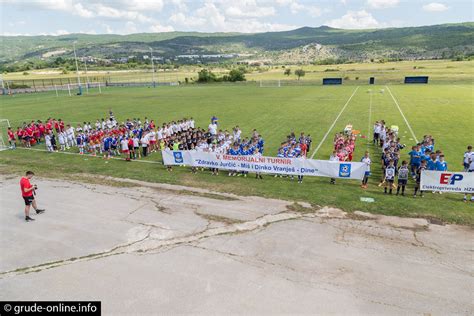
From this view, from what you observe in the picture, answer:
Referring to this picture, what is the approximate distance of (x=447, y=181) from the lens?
1362 cm

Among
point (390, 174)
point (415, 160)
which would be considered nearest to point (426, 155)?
point (415, 160)

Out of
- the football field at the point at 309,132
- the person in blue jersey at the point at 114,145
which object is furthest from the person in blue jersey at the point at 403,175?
the person in blue jersey at the point at 114,145

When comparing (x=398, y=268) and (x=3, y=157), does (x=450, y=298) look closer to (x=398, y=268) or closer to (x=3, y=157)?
(x=398, y=268)

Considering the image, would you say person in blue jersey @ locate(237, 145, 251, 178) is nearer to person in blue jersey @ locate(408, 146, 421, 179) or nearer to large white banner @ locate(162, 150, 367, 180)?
large white banner @ locate(162, 150, 367, 180)

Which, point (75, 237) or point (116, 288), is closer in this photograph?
point (116, 288)

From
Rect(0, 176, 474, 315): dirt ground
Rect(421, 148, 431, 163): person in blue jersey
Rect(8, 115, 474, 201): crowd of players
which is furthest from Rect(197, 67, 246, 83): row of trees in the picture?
Rect(0, 176, 474, 315): dirt ground

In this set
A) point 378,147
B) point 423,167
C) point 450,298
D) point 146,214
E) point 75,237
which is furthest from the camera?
point 378,147

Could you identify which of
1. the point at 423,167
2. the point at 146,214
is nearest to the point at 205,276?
the point at 146,214

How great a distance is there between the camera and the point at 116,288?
27.4 feet

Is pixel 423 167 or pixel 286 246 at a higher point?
pixel 423 167

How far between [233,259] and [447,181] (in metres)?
10.1

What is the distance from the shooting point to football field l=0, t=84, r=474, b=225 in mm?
13633

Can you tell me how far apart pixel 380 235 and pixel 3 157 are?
23904mm

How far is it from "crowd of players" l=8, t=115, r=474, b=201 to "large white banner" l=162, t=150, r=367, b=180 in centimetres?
42
